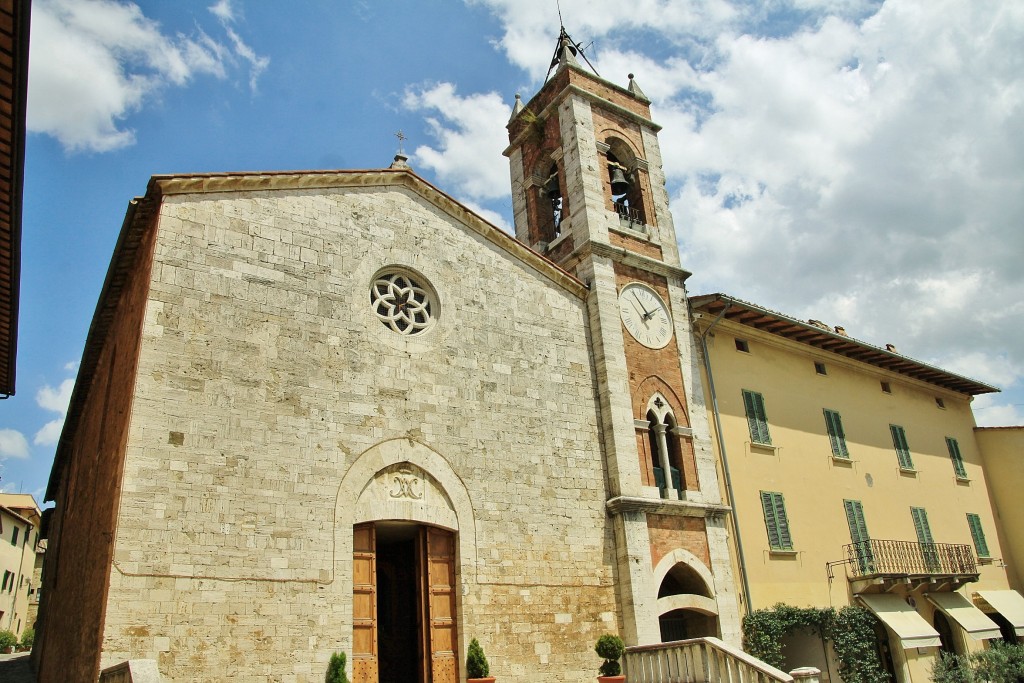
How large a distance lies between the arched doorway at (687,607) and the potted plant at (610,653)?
2.17m

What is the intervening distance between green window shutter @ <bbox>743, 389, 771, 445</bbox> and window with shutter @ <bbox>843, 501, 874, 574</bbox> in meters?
2.99

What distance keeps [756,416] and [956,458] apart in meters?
9.56

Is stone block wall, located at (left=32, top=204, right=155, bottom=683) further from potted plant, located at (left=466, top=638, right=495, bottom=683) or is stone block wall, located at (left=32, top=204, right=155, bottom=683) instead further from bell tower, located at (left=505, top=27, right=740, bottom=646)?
bell tower, located at (left=505, top=27, right=740, bottom=646)

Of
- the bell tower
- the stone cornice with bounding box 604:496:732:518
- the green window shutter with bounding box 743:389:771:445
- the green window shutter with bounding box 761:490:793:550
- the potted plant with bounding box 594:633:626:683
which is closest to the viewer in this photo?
the potted plant with bounding box 594:633:626:683

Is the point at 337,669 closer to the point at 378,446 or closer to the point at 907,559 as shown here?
the point at 378,446

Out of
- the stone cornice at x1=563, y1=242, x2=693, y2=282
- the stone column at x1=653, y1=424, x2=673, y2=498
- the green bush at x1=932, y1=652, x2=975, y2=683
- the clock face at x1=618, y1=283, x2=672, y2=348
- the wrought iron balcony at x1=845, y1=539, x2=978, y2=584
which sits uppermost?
the stone cornice at x1=563, y1=242, x2=693, y2=282

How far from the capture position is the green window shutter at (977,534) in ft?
74.3

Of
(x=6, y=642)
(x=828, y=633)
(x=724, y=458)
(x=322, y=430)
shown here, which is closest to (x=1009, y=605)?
(x=828, y=633)

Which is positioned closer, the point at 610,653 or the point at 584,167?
the point at 610,653

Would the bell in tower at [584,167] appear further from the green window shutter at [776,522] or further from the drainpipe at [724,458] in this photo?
the green window shutter at [776,522]

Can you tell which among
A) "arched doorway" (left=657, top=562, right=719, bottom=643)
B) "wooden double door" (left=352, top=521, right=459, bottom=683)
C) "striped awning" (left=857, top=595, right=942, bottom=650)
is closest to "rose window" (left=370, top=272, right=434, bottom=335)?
"wooden double door" (left=352, top=521, right=459, bottom=683)

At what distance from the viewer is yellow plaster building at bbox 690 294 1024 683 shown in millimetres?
17391

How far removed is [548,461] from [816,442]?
8875mm

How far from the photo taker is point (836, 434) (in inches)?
799
